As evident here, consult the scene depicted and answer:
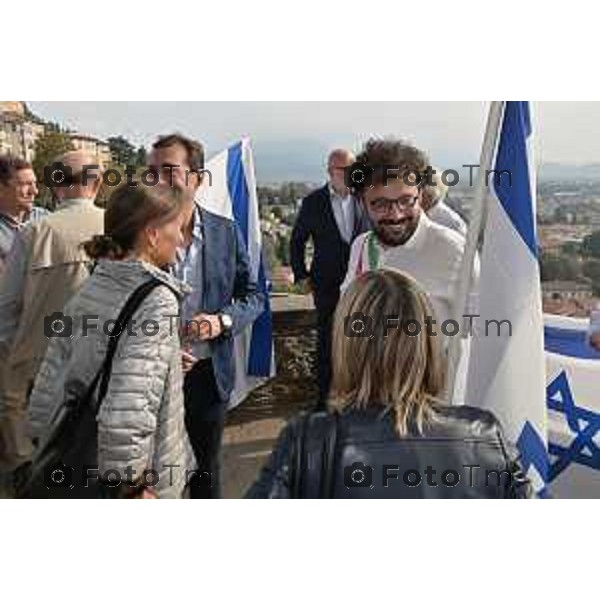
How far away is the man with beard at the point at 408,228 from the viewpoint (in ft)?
7.29

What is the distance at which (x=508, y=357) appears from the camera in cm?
229

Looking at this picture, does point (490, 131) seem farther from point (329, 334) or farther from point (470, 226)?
point (329, 334)

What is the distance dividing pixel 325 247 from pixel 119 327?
1.25 meters

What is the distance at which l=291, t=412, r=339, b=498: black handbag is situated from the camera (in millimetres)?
1459

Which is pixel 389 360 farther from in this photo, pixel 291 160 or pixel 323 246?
pixel 323 246

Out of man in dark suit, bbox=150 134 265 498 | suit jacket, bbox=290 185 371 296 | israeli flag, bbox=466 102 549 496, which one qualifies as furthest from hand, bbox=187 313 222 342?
israeli flag, bbox=466 102 549 496

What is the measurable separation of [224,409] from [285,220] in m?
0.61

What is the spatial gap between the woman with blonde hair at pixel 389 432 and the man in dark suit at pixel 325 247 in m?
0.98

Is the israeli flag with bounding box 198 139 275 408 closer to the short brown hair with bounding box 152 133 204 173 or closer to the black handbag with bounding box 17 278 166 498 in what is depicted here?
the short brown hair with bounding box 152 133 204 173

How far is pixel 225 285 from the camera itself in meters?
2.34

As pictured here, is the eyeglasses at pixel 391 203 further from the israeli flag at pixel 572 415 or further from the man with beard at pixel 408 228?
the israeli flag at pixel 572 415

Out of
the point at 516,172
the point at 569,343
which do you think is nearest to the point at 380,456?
the point at 516,172

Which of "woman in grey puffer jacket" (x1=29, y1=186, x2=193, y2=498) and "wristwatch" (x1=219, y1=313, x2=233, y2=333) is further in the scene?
"wristwatch" (x1=219, y1=313, x2=233, y2=333)

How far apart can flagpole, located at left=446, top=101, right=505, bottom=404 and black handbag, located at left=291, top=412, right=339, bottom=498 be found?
2.52 feet
